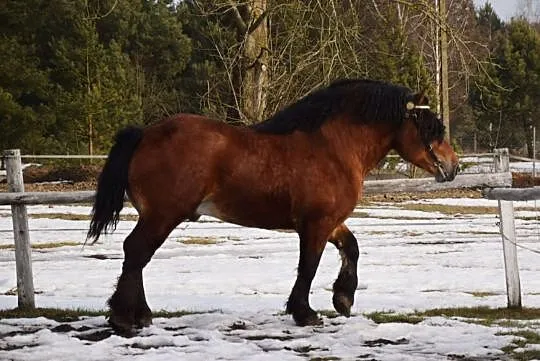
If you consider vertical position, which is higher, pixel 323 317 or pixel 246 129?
pixel 246 129

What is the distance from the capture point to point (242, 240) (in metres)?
12.8

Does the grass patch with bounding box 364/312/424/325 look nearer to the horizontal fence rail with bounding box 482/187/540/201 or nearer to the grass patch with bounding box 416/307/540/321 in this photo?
the grass patch with bounding box 416/307/540/321

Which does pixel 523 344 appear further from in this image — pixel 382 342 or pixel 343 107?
pixel 343 107

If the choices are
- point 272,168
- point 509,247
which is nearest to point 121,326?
point 272,168

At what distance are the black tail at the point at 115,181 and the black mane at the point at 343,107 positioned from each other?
93cm

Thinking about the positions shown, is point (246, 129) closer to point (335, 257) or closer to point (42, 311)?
point (42, 311)

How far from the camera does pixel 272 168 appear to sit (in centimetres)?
529

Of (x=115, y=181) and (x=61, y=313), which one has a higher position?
(x=115, y=181)

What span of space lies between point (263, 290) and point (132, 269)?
292 centimetres

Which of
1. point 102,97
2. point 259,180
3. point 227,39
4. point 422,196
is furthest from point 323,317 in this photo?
point 102,97

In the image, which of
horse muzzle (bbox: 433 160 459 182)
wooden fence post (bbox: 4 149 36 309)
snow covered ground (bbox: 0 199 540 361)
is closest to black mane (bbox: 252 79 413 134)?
horse muzzle (bbox: 433 160 459 182)

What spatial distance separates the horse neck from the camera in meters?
5.52

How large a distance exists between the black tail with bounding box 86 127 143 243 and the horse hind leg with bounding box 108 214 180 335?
22cm

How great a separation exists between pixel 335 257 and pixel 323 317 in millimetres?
4792
